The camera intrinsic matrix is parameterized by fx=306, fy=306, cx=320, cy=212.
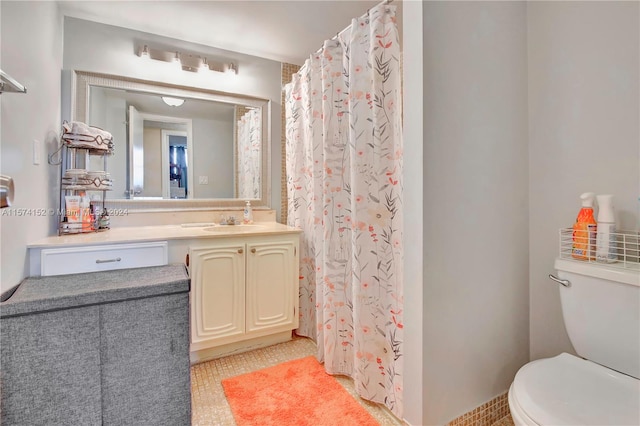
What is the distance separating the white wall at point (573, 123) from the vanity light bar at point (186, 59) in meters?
2.09

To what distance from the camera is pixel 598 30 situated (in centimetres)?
130

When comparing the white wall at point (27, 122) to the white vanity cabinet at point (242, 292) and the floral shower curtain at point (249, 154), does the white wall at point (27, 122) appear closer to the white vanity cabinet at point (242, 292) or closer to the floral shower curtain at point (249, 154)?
the white vanity cabinet at point (242, 292)

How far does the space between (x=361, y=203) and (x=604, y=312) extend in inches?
41.8

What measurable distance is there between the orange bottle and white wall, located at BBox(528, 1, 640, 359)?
12 cm

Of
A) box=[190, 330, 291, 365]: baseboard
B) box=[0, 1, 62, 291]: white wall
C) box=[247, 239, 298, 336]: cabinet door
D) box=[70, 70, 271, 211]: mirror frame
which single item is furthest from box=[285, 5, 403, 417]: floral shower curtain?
box=[0, 1, 62, 291]: white wall

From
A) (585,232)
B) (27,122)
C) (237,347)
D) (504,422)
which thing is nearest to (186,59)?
(27,122)

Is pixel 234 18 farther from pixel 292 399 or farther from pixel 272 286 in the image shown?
pixel 292 399

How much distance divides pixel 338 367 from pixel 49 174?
205cm

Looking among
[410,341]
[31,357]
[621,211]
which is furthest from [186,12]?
[621,211]

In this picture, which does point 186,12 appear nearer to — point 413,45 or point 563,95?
point 413,45

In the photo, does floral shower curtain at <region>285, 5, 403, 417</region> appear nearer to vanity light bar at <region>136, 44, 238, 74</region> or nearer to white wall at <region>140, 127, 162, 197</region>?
vanity light bar at <region>136, 44, 238, 74</region>

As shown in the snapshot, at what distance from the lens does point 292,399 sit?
1651 mm

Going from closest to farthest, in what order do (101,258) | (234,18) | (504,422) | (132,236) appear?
(504,422), (101,258), (132,236), (234,18)

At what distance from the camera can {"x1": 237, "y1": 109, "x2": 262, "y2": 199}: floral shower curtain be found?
2.63 meters
